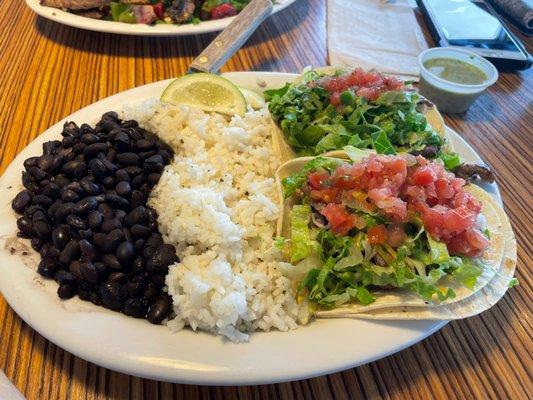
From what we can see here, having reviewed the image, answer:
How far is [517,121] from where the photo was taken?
110 inches

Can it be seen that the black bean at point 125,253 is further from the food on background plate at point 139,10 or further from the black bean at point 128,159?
the food on background plate at point 139,10

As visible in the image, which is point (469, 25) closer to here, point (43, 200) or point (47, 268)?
point (43, 200)

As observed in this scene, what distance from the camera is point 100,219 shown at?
155 cm

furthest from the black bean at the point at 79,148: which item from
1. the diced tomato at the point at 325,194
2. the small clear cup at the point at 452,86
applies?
the small clear cup at the point at 452,86

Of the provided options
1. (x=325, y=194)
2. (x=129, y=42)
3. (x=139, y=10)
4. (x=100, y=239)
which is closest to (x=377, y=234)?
(x=325, y=194)

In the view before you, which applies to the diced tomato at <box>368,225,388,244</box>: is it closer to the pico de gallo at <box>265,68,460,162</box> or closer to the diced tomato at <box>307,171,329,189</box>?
the diced tomato at <box>307,171,329,189</box>

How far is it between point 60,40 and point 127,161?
1.78 metres

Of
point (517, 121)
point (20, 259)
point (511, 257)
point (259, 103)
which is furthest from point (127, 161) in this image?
point (517, 121)

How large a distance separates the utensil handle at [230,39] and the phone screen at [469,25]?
1412 mm

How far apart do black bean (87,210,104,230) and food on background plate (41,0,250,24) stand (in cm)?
176

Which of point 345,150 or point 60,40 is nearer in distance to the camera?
point 345,150

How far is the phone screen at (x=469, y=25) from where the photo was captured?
3.09 m

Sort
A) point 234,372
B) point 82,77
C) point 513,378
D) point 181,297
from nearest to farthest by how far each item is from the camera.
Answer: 1. point 234,372
2. point 181,297
3. point 513,378
4. point 82,77

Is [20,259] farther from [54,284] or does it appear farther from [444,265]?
[444,265]
